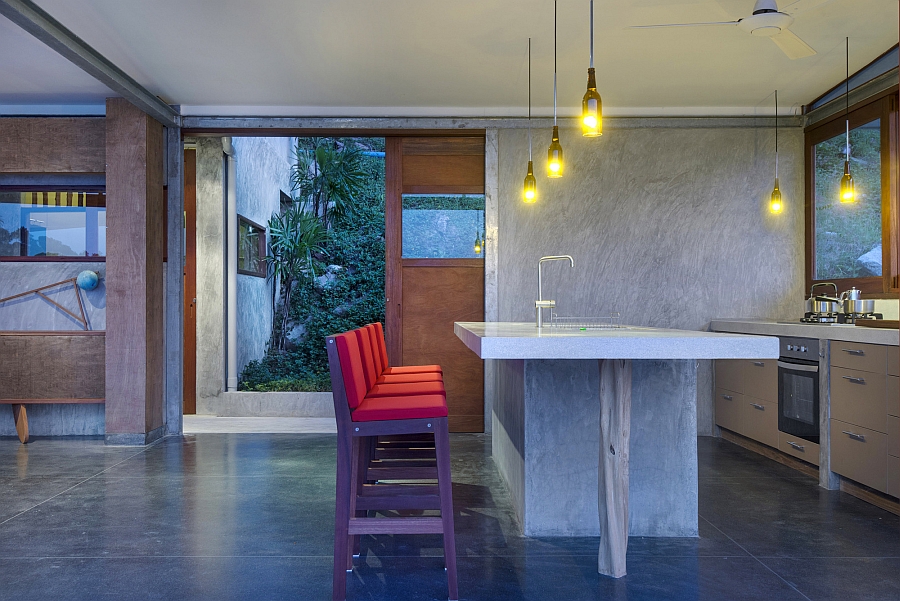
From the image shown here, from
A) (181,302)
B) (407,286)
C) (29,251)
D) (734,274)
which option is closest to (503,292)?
(407,286)

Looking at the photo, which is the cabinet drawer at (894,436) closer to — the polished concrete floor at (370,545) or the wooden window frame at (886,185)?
the polished concrete floor at (370,545)

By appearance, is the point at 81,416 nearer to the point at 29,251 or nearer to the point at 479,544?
the point at 29,251

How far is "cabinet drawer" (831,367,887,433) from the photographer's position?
3738 mm

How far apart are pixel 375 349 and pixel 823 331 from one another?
2637 mm

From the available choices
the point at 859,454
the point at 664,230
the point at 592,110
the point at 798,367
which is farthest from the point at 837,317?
the point at 592,110

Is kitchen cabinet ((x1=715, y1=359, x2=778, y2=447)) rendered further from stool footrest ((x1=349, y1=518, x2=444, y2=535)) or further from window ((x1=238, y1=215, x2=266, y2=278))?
window ((x1=238, y1=215, x2=266, y2=278))

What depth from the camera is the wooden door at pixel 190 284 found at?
7.23m

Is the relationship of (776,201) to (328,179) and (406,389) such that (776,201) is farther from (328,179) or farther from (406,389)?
(328,179)

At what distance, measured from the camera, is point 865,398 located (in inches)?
152

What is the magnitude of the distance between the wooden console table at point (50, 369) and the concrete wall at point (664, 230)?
331cm

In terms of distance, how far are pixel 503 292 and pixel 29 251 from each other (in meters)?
4.02

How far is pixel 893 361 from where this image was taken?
3.62 metres

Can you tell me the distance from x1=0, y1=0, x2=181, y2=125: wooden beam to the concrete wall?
9.37ft

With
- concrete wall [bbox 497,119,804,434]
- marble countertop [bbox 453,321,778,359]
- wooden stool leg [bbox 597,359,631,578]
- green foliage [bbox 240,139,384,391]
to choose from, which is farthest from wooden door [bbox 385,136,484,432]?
green foliage [bbox 240,139,384,391]
